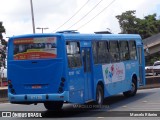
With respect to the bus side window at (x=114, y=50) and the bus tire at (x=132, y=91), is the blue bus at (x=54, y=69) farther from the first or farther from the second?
the bus tire at (x=132, y=91)

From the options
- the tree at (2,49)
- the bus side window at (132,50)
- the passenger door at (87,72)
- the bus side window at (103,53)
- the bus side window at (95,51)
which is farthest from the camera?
the tree at (2,49)

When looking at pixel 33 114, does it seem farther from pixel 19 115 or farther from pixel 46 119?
pixel 46 119

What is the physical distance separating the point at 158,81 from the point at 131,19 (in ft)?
219

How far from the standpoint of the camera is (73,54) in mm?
17109

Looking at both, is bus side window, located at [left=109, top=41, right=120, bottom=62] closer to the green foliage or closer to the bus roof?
the bus roof

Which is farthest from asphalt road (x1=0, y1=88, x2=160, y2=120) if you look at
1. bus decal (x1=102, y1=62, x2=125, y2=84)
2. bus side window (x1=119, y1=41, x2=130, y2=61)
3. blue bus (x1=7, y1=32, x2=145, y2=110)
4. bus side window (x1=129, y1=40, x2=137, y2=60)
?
bus side window (x1=129, y1=40, x2=137, y2=60)

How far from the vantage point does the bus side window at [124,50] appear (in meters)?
21.9

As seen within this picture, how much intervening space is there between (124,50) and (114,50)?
4.67 feet

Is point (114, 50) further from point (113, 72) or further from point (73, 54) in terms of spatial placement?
point (73, 54)

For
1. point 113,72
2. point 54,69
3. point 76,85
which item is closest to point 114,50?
point 113,72

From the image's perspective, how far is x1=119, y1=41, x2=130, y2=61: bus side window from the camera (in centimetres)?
2186

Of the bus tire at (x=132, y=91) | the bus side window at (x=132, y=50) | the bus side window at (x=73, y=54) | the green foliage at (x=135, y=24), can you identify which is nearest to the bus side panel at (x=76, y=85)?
the bus side window at (x=73, y=54)

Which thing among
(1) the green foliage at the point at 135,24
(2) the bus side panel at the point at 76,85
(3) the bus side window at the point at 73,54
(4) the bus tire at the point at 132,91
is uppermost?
(1) the green foliage at the point at 135,24

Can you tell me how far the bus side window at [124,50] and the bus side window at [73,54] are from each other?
15.1 ft
